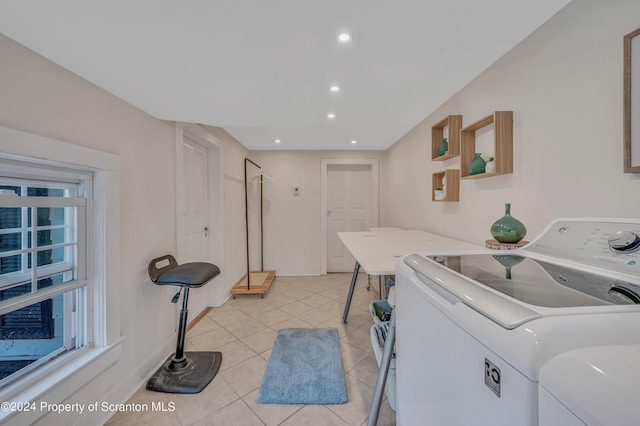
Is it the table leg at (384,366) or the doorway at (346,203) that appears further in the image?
the doorway at (346,203)

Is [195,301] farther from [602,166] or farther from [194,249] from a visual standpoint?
[602,166]

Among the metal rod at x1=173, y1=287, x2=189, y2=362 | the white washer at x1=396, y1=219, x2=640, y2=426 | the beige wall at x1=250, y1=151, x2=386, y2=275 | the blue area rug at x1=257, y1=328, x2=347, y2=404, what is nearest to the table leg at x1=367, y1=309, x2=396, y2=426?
the white washer at x1=396, y1=219, x2=640, y2=426

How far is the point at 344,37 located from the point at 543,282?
1.23 m

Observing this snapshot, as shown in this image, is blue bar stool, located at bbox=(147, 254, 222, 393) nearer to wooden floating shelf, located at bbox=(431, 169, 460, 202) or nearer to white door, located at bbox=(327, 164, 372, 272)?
wooden floating shelf, located at bbox=(431, 169, 460, 202)

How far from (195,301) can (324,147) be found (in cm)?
271

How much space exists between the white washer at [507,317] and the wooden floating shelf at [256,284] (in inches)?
91.8

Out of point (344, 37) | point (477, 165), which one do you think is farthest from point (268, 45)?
point (477, 165)

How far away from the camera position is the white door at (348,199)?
4.12m

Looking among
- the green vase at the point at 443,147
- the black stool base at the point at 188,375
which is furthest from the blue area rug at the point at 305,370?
the green vase at the point at 443,147

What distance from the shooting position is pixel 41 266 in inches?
47.5

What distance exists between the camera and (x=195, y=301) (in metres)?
2.55

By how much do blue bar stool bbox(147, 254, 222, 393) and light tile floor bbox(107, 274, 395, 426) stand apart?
5cm

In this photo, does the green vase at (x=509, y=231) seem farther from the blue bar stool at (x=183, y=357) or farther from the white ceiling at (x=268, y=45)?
the blue bar stool at (x=183, y=357)

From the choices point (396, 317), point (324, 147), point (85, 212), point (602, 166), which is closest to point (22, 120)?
point (85, 212)
